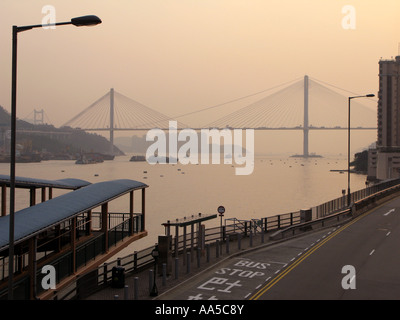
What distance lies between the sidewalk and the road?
31cm

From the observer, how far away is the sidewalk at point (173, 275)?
48.6 ft

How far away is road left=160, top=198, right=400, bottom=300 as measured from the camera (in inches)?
600

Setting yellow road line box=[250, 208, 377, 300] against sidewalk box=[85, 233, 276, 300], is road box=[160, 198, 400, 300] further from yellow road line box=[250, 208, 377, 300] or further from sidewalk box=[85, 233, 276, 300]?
sidewalk box=[85, 233, 276, 300]

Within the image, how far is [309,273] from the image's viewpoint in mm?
17750

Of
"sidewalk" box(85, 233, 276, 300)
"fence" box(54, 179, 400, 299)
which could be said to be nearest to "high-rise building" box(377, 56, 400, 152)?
"fence" box(54, 179, 400, 299)

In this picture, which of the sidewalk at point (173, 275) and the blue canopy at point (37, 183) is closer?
the sidewalk at point (173, 275)

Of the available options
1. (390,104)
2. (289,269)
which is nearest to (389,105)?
(390,104)

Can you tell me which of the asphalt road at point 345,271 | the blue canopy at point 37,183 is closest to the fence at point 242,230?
the asphalt road at point 345,271

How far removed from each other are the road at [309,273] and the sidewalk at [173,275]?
31cm

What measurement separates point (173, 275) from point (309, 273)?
5.26 metres

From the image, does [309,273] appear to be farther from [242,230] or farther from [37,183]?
[242,230]

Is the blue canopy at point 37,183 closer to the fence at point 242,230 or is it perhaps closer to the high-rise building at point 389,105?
the fence at point 242,230

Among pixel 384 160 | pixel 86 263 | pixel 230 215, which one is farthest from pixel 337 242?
pixel 384 160
